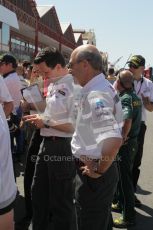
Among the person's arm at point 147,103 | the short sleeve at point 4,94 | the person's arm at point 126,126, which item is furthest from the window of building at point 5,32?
the person's arm at point 126,126

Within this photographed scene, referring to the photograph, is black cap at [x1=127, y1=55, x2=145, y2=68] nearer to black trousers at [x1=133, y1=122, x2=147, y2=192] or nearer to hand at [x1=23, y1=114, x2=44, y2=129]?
black trousers at [x1=133, y1=122, x2=147, y2=192]

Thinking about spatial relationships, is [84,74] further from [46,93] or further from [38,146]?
[38,146]

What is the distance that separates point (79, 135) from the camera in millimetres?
2816

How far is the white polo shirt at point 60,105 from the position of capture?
11.4 ft

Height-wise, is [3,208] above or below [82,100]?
below

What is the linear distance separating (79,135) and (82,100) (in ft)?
0.82

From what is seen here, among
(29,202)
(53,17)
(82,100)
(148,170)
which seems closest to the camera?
(82,100)

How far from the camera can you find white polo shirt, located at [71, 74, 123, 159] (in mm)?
2602

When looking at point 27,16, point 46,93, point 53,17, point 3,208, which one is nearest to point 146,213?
point 46,93

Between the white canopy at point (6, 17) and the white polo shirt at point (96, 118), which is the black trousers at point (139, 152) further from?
the white canopy at point (6, 17)

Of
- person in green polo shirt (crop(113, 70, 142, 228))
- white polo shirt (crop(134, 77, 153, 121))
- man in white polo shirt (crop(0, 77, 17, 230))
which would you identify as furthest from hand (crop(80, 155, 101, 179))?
white polo shirt (crop(134, 77, 153, 121))

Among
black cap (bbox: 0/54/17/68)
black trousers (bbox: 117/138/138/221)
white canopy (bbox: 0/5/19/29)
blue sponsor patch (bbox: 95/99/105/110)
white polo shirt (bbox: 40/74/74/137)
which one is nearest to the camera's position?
blue sponsor patch (bbox: 95/99/105/110)

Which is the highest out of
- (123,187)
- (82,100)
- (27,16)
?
(27,16)

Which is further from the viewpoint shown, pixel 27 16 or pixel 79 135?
pixel 27 16
